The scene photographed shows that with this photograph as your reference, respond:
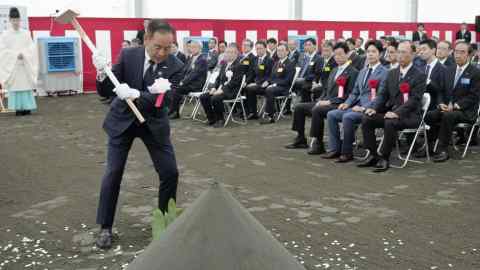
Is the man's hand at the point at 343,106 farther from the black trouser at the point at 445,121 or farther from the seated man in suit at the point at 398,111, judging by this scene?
the black trouser at the point at 445,121

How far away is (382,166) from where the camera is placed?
6.54 metres

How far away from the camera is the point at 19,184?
5906 mm

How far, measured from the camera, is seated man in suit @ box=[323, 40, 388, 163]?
6992 millimetres

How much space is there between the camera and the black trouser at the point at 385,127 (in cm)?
655

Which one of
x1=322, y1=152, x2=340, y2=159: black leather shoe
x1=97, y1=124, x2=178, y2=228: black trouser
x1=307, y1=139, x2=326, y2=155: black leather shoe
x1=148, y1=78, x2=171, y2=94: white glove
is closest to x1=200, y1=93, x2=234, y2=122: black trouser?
x1=307, y1=139, x2=326, y2=155: black leather shoe

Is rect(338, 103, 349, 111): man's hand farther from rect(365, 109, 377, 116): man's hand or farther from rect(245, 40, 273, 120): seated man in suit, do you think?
rect(245, 40, 273, 120): seated man in suit

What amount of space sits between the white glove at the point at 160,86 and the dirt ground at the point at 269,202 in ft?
3.65

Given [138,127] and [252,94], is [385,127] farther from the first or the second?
[252,94]

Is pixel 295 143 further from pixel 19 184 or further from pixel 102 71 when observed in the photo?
pixel 102 71

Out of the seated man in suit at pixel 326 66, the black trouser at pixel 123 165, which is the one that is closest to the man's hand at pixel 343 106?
the seated man in suit at pixel 326 66

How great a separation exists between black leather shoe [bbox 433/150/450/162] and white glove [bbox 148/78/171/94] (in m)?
4.26

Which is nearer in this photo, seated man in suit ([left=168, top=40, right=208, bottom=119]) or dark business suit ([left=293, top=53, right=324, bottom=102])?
dark business suit ([left=293, top=53, right=324, bottom=102])

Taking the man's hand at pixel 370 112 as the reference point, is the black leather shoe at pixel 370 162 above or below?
below

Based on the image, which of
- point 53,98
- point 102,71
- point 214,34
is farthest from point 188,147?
point 214,34
